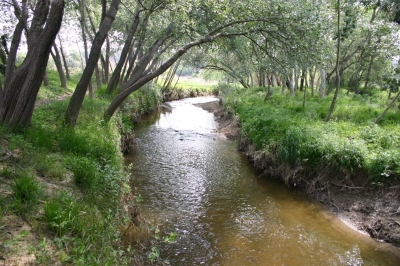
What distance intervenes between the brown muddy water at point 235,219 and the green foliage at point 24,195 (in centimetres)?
267

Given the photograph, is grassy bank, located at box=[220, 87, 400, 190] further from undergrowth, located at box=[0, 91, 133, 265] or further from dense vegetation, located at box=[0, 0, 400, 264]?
undergrowth, located at box=[0, 91, 133, 265]

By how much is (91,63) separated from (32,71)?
5.18 ft

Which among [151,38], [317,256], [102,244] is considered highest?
[151,38]

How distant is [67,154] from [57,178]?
122 centimetres

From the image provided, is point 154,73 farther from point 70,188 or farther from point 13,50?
point 70,188

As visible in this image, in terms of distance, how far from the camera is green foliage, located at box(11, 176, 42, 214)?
354cm

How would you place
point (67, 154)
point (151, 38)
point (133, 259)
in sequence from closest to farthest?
point (133, 259)
point (67, 154)
point (151, 38)

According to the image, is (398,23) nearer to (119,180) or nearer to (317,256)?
(317,256)

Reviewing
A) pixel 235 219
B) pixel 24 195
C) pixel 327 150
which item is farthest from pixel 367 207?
pixel 24 195

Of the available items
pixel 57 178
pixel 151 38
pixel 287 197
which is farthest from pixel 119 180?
pixel 151 38

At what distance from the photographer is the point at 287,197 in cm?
838

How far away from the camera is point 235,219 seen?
22.8 feet

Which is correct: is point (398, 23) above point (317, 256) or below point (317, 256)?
above

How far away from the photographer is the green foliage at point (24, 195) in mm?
3538
